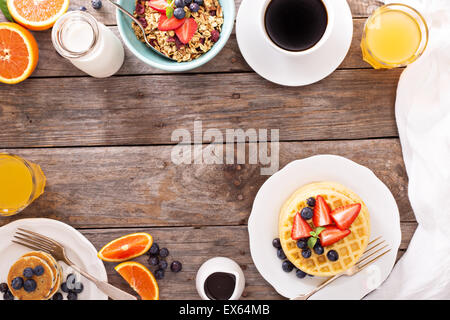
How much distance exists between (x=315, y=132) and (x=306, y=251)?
→ 41 cm

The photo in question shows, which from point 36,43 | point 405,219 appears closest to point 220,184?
point 405,219

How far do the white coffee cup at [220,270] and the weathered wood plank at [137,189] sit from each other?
0.13m

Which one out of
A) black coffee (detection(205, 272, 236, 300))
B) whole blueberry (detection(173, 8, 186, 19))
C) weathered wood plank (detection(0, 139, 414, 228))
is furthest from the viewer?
weathered wood plank (detection(0, 139, 414, 228))

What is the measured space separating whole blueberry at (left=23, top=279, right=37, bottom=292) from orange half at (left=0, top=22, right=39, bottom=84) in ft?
2.17

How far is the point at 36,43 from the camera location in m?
1.36

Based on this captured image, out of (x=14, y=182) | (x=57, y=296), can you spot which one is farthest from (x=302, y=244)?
(x=14, y=182)

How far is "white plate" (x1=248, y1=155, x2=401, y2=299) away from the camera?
128 cm

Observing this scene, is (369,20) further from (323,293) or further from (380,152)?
(323,293)

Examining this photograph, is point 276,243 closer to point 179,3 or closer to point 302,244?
point 302,244

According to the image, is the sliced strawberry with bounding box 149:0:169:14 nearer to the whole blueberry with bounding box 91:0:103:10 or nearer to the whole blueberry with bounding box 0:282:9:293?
the whole blueberry with bounding box 91:0:103:10

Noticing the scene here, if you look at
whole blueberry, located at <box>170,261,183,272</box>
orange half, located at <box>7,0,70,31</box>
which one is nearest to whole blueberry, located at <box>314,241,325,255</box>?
whole blueberry, located at <box>170,261,183,272</box>

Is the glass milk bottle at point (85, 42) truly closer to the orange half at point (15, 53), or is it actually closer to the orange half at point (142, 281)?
the orange half at point (15, 53)

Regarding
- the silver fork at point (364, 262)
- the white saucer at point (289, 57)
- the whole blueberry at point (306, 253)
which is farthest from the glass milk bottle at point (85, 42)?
the silver fork at point (364, 262)
